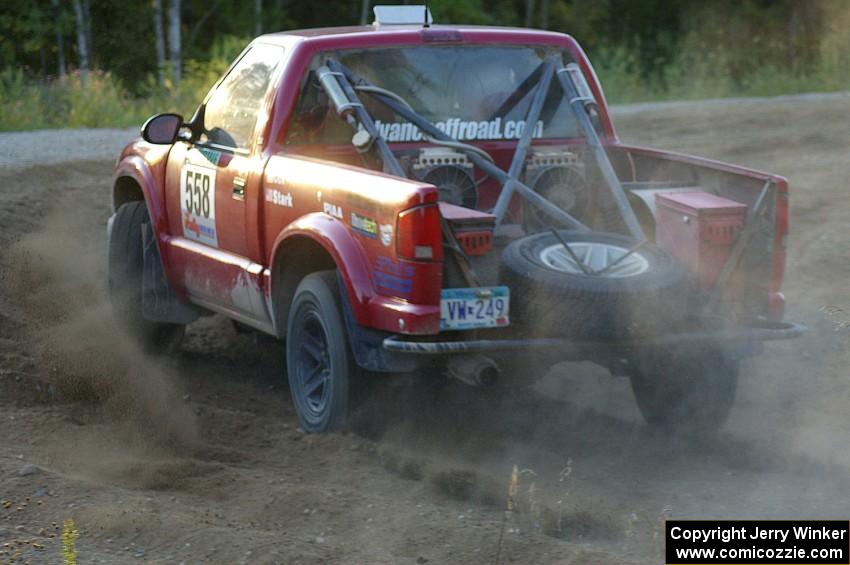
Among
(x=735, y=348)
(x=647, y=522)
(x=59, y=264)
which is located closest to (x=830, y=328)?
(x=735, y=348)

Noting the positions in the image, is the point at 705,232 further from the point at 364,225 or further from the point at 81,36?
the point at 81,36

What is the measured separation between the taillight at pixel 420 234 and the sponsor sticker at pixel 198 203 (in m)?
2.06

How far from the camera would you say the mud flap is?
26.6ft

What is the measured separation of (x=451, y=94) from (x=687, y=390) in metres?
2.05

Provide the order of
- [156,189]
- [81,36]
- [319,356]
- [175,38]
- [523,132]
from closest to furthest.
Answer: [319,356]
[523,132]
[156,189]
[175,38]
[81,36]

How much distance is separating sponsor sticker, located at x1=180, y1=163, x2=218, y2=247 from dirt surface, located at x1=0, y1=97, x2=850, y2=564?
89 centimetres

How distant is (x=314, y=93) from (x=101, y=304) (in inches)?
119

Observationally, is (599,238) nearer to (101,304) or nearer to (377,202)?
(377,202)

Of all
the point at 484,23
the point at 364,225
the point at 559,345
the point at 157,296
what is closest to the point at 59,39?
the point at 484,23

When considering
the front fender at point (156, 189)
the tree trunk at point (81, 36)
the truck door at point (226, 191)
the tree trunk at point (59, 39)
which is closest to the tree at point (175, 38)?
the tree trunk at point (81, 36)

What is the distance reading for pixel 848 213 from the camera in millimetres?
11445

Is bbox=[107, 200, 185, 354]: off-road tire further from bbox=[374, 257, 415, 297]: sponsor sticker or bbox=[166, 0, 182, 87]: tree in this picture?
bbox=[166, 0, 182, 87]: tree

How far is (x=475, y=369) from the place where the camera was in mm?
5676

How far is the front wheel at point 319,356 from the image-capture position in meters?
6.12
